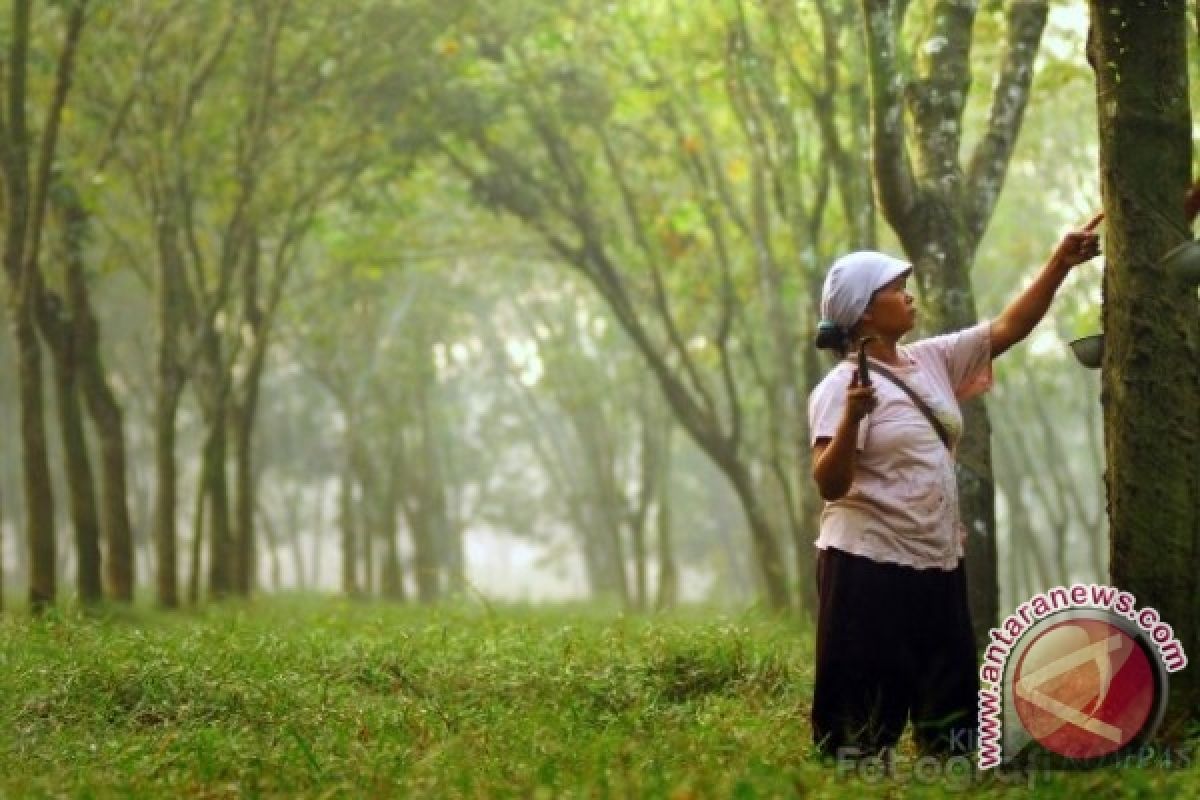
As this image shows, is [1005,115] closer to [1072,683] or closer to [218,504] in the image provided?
[1072,683]

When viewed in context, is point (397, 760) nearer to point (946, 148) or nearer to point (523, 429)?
point (946, 148)

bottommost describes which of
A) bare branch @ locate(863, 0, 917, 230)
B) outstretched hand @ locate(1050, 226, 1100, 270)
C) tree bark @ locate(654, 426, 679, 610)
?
tree bark @ locate(654, 426, 679, 610)

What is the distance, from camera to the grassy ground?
5.32 m

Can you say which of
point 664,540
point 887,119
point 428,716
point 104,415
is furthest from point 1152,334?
point 664,540

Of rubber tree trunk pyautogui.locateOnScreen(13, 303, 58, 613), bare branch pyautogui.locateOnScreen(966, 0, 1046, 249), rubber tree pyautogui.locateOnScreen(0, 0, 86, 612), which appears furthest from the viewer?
rubber tree trunk pyautogui.locateOnScreen(13, 303, 58, 613)

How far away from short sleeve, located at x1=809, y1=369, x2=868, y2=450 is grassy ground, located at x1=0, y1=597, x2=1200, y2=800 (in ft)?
3.50

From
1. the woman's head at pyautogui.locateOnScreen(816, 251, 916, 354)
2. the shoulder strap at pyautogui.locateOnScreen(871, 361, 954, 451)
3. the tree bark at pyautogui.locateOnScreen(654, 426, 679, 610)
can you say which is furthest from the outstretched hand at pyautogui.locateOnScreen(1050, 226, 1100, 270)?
the tree bark at pyautogui.locateOnScreen(654, 426, 679, 610)

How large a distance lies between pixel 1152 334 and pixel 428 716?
3.32m

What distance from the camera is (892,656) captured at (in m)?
5.42

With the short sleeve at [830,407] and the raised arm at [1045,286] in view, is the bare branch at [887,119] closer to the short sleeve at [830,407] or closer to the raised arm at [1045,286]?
the raised arm at [1045,286]

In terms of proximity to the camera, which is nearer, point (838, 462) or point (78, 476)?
point (838, 462)

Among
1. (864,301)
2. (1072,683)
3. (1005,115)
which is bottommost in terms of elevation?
(1072,683)

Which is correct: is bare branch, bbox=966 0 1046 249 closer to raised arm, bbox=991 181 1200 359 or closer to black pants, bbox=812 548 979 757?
raised arm, bbox=991 181 1200 359

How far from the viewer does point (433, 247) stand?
21.7 metres
